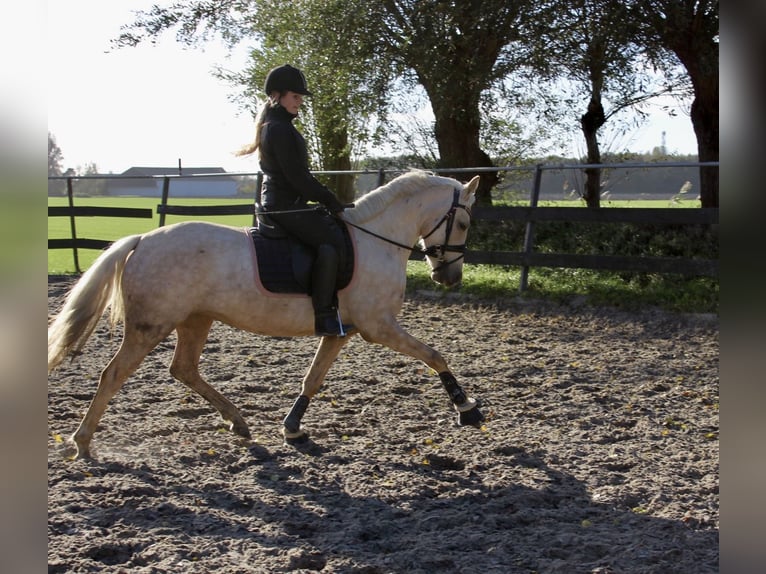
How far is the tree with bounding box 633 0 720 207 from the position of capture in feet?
37.1

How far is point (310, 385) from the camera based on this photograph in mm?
5785

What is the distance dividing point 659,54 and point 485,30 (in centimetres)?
324

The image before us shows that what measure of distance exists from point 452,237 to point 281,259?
4.57 feet

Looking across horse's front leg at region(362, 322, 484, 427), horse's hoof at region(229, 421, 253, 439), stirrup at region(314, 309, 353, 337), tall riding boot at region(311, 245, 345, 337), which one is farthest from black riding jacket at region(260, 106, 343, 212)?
horse's hoof at region(229, 421, 253, 439)

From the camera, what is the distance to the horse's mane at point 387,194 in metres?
5.88

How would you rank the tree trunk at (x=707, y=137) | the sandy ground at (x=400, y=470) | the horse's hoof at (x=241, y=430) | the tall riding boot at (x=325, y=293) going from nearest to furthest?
the sandy ground at (x=400, y=470), the tall riding boot at (x=325, y=293), the horse's hoof at (x=241, y=430), the tree trunk at (x=707, y=137)

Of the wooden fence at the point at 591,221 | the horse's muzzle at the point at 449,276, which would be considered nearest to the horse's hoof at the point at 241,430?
the horse's muzzle at the point at 449,276

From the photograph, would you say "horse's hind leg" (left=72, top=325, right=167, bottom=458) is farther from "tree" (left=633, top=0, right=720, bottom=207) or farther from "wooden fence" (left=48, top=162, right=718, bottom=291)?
"tree" (left=633, top=0, right=720, bottom=207)

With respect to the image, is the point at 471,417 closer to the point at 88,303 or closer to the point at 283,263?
the point at 283,263

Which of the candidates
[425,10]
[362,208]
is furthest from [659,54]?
[362,208]

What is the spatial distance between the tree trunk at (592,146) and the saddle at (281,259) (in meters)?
11.8

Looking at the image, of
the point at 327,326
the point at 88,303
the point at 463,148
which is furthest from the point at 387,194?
the point at 463,148

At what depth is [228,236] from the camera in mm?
5469

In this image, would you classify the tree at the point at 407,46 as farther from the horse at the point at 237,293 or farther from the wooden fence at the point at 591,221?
the horse at the point at 237,293
